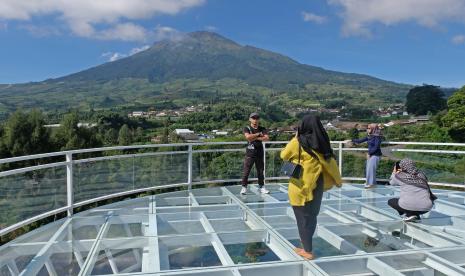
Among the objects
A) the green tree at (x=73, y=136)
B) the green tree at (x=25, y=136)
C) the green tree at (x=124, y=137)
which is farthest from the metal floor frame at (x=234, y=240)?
the green tree at (x=124, y=137)

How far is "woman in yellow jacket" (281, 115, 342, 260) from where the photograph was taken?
3.65 metres

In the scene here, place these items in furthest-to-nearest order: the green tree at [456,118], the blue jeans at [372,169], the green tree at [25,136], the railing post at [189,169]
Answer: the green tree at [25,136]
the green tree at [456,118]
the blue jeans at [372,169]
the railing post at [189,169]

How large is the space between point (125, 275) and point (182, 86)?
143 m

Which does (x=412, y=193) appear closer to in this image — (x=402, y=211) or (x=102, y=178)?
(x=402, y=211)

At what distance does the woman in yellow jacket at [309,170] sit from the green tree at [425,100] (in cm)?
6229

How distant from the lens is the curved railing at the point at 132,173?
15.4ft

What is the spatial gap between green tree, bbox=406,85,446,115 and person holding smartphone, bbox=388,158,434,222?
199 feet

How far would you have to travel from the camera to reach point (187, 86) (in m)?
143

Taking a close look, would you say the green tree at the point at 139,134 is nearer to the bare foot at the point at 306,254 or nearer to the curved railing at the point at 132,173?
the curved railing at the point at 132,173

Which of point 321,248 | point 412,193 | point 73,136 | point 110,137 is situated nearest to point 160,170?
Answer: point 321,248

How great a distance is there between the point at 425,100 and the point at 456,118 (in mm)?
28636

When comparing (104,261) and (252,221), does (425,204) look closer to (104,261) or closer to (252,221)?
(252,221)

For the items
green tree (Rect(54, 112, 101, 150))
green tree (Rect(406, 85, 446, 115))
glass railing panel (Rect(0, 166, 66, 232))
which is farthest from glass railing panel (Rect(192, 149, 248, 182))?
green tree (Rect(406, 85, 446, 115))

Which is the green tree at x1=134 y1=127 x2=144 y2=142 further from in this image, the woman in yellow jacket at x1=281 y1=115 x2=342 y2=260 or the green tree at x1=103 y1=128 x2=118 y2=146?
the woman in yellow jacket at x1=281 y1=115 x2=342 y2=260
